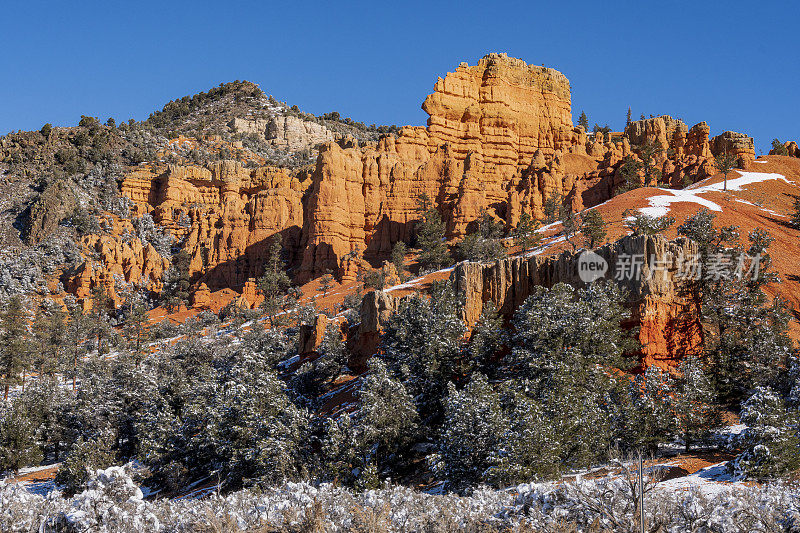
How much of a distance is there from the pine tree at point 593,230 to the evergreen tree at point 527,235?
13.6ft

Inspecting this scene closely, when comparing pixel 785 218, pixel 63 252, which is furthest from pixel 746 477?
pixel 63 252

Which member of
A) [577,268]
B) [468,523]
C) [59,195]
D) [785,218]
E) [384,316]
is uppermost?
[59,195]

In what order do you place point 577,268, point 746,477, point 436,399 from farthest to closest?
point 577,268 → point 436,399 → point 746,477

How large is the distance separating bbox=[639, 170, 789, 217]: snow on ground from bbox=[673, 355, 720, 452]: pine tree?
28.0 meters

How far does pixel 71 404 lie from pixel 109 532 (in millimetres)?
31344

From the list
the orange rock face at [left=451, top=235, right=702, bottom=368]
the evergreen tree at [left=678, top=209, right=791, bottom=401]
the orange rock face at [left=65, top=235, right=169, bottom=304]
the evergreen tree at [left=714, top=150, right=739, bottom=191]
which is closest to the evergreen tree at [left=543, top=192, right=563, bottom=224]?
the evergreen tree at [left=714, top=150, right=739, bottom=191]

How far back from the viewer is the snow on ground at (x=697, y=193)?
53112 mm

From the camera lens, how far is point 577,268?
1328 inches

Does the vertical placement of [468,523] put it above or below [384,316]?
below

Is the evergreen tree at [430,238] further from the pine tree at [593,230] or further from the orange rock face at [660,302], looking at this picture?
the orange rock face at [660,302]

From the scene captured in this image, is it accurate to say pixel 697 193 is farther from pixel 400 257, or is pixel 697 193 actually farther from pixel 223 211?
pixel 223 211

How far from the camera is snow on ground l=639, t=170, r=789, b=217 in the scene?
5311cm

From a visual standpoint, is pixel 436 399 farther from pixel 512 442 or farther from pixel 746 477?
pixel 746 477

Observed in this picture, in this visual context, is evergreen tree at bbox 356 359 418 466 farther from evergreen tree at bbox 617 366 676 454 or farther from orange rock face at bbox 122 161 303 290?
orange rock face at bbox 122 161 303 290
